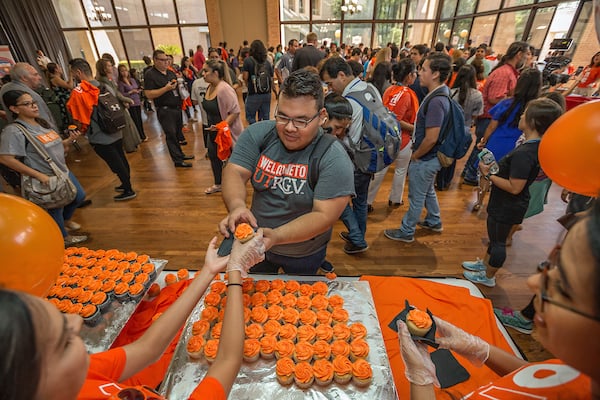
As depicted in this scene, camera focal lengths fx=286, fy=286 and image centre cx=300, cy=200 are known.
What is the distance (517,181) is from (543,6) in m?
10.5

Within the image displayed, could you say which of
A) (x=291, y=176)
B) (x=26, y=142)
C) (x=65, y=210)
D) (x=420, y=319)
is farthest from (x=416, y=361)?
(x=65, y=210)

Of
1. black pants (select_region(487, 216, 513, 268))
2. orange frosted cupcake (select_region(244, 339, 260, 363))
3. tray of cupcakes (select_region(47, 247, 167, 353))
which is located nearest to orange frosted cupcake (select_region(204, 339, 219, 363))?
orange frosted cupcake (select_region(244, 339, 260, 363))

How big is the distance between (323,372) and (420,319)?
45cm

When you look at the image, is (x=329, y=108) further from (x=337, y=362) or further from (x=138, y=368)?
(x=138, y=368)

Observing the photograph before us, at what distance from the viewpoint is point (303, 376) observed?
1164 mm

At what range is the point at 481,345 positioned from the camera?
3.56 feet

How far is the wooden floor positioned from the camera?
2904 mm

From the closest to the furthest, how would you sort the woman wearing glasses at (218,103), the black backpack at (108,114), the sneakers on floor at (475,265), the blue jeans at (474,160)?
1. the sneakers on floor at (475,265)
2. the black backpack at (108,114)
3. the woman wearing glasses at (218,103)
4. the blue jeans at (474,160)

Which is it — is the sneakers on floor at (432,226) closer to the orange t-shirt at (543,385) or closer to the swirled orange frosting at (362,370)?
the swirled orange frosting at (362,370)

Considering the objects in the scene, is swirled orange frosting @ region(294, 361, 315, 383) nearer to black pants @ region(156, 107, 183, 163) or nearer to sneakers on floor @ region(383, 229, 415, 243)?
sneakers on floor @ region(383, 229, 415, 243)

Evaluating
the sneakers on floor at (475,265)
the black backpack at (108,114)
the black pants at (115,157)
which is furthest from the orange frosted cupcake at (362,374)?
the black pants at (115,157)

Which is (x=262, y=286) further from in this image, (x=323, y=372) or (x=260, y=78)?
(x=260, y=78)

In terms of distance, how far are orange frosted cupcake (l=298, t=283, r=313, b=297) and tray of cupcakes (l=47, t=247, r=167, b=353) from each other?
40.5 inches

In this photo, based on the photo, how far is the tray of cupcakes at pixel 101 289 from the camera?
1.60 metres
